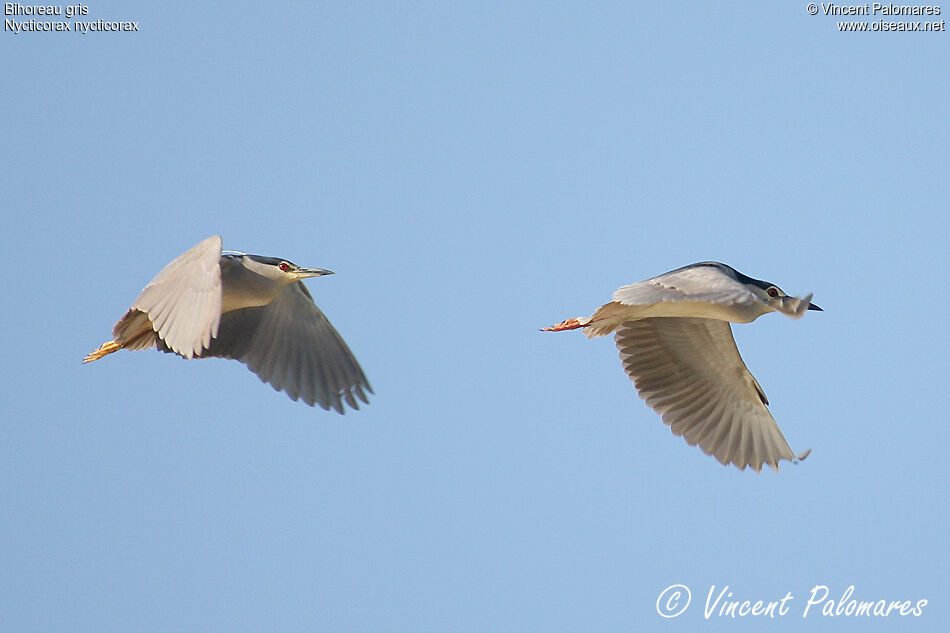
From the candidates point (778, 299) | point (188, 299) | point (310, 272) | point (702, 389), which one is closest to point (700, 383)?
point (702, 389)

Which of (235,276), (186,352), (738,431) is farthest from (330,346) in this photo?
(738,431)

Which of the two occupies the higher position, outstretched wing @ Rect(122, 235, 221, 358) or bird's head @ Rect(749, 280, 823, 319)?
bird's head @ Rect(749, 280, 823, 319)

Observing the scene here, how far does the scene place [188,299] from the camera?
28.8 ft

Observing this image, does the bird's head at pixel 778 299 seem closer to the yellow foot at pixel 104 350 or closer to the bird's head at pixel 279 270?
the bird's head at pixel 279 270

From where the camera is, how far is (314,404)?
35.8 feet

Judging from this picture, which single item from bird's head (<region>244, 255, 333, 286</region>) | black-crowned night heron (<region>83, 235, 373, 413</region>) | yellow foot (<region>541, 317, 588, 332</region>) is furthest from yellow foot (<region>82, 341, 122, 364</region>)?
yellow foot (<region>541, 317, 588, 332</region>)

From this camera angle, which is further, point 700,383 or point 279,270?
point 700,383

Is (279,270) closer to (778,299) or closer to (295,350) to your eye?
(295,350)

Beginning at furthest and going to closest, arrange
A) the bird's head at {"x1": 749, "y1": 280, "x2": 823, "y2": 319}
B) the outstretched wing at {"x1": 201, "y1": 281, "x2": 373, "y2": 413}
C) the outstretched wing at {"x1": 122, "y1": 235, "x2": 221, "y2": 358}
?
the outstretched wing at {"x1": 201, "y1": 281, "x2": 373, "y2": 413} → the bird's head at {"x1": 749, "y1": 280, "x2": 823, "y2": 319} → the outstretched wing at {"x1": 122, "y1": 235, "x2": 221, "y2": 358}

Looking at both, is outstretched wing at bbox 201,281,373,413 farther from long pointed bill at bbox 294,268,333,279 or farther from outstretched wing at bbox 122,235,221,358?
outstretched wing at bbox 122,235,221,358

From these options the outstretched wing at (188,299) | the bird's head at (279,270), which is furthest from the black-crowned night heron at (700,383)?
the outstretched wing at (188,299)

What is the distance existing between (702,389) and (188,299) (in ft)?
15.7

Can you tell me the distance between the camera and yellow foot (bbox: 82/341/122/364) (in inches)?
416

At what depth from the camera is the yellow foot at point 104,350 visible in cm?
1058
